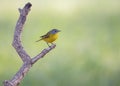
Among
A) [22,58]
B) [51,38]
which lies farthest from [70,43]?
[22,58]

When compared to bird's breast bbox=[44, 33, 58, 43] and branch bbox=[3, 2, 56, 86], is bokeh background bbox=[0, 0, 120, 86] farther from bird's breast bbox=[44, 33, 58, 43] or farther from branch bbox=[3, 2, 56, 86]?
branch bbox=[3, 2, 56, 86]

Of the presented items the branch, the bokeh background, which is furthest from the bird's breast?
the bokeh background

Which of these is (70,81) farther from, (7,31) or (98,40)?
(7,31)

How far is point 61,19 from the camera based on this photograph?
697cm

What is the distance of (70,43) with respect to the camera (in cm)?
582

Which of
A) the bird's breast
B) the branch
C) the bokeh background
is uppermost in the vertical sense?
the branch

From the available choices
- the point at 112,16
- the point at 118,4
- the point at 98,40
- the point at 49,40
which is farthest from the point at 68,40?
the point at 49,40

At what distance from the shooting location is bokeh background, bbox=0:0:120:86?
15.4ft

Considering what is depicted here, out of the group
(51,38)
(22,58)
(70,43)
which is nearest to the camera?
(22,58)

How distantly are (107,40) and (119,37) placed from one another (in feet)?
0.37

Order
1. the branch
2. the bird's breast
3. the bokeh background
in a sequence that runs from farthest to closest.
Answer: the bokeh background < the bird's breast < the branch

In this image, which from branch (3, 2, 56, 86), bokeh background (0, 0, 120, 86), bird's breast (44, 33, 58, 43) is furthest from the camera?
bokeh background (0, 0, 120, 86)

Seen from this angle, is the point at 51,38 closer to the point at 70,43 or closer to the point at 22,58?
the point at 22,58

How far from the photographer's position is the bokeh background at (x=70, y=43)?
4688mm
